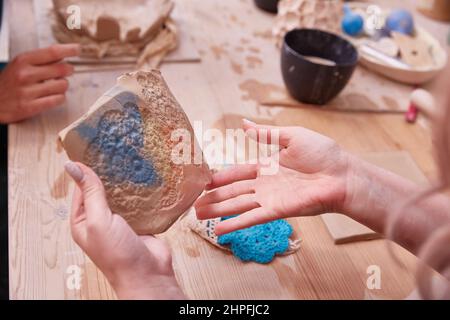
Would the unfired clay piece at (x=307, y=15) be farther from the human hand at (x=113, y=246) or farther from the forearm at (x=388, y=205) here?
the human hand at (x=113, y=246)

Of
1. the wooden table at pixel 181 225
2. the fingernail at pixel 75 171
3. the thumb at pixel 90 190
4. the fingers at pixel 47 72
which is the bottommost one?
the wooden table at pixel 181 225

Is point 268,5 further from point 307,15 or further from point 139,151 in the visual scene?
point 139,151

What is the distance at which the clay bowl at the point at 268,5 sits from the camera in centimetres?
146

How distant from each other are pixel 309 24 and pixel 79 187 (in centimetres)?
90

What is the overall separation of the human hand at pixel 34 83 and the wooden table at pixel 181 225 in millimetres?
36

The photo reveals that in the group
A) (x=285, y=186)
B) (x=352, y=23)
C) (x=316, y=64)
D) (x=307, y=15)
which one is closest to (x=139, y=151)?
(x=285, y=186)

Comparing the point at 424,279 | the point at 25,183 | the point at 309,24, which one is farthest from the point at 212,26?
the point at 424,279

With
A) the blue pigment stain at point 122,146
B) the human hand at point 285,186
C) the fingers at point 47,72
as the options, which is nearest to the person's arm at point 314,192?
the human hand at point 285,186

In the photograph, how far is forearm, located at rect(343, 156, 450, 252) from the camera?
0.75 meters

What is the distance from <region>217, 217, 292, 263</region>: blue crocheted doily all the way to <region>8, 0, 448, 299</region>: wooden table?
18mm

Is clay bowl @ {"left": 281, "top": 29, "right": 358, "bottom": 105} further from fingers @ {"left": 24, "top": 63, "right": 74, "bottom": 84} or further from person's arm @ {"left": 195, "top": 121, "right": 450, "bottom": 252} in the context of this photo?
fingers @ {"left": 24, "top": 63, "right": 74, "bottom": 84}

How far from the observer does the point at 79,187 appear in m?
0.64

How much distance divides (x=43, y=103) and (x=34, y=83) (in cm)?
6
